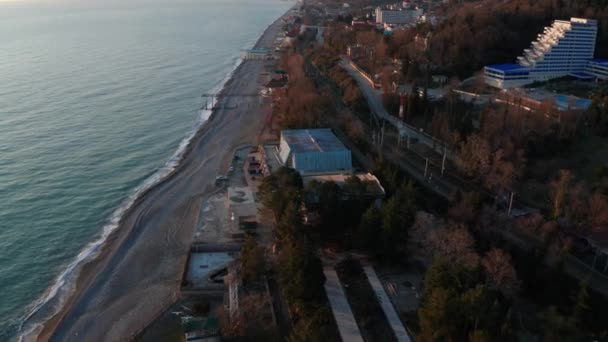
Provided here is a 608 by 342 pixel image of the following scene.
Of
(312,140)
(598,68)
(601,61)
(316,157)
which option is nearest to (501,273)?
(316,157)

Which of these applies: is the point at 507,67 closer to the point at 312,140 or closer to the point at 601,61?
the point at 601,61

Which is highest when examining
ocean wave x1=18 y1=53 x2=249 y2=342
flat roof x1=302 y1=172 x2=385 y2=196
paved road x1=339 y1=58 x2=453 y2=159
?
paved road x1=339 y1=58 x2=453 y2=159

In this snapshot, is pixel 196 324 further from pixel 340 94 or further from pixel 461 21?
pixel 461 21

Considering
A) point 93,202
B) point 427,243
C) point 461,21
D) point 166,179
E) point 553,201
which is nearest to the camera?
point 427,243

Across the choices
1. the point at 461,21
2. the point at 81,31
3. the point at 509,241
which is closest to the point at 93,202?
the point at 509,241

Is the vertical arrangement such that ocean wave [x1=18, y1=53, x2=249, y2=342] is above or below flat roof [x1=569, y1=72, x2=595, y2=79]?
below

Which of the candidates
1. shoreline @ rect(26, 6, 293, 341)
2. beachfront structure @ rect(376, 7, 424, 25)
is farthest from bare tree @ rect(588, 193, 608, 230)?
beachfront structure @ rect(376, 7, 424, 25)

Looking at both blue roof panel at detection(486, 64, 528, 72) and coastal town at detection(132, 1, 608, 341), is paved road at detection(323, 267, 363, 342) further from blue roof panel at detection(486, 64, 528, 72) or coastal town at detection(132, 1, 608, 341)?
blue roof panel at detection(486, 64, 528, 72)
